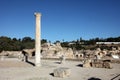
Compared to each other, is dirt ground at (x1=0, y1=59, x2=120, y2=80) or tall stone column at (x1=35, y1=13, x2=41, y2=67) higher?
tall stone column at (x1=35, y1=13, x2=41, y2=67)

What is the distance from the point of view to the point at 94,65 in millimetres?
22984

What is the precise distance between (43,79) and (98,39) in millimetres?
111901

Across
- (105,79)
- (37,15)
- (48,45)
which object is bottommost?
(105,79)

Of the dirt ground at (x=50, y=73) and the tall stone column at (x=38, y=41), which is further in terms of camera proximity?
the tall stone column at (x=38, y=41)

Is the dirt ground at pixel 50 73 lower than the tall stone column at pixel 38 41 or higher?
lower

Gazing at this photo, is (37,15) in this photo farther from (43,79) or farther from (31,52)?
(31,52)

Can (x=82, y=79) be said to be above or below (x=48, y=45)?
below

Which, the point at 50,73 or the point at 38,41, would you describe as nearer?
the point at 50,73

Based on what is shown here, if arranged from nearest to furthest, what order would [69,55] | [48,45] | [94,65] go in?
1. [94,65]
2. [69,55]
3. [48,45]

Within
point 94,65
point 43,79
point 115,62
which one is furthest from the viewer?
point 115,62

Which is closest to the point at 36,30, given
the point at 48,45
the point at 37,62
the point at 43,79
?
the point at 37,62

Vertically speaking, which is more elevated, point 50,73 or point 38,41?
point 38,41

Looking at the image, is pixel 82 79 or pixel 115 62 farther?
pixel 115 62

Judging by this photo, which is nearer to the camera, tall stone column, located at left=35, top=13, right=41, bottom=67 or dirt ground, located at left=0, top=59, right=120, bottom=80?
dirt ground, located at left=0, top=59, right=120, bottom=80
